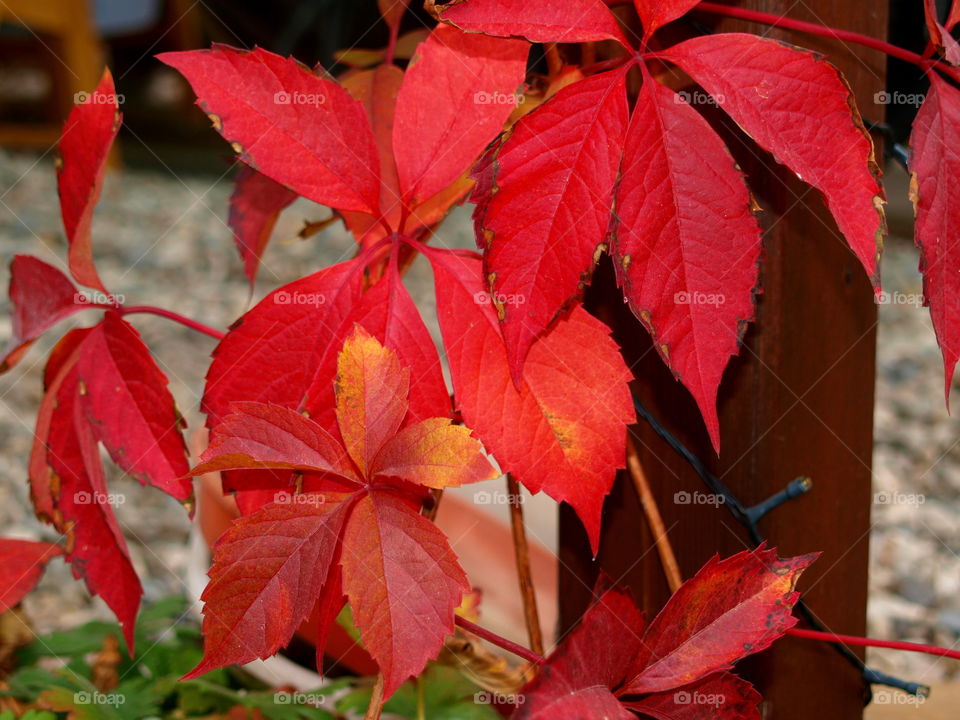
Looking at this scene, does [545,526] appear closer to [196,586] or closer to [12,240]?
[196,586]

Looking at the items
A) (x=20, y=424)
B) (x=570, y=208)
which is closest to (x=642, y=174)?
(x=570, y=208)

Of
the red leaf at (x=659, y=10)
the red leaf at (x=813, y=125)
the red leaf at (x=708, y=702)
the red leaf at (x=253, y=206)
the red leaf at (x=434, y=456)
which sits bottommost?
the red leaf at (x=708, y=702)

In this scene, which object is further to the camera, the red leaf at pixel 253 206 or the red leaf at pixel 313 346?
the red leaf at pixel 253 206

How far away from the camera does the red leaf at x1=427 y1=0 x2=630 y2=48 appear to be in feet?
1.09

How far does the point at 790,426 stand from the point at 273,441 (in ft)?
0.91

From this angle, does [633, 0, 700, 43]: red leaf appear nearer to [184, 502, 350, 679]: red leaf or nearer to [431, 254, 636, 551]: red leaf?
[431, 254, 636, 551]: red leaf

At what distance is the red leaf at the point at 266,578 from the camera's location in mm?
328

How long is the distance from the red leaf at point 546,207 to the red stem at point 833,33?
0.32 feet

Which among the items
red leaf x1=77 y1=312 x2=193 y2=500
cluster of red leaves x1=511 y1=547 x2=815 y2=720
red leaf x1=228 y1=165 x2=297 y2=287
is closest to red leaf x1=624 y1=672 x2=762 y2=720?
cluster of red leaves x1=511 y1=547 x2=815 y2=720

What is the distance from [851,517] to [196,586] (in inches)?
23.0

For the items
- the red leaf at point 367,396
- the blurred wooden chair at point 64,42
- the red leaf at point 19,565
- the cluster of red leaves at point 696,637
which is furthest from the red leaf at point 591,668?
the blurred wooden chair at point 64,42

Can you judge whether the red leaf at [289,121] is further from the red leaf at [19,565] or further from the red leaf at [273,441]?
the red leaf at [19,565]

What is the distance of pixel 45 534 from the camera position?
4.74 ft

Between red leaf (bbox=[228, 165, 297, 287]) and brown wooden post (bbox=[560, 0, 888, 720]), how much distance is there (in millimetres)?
189
